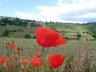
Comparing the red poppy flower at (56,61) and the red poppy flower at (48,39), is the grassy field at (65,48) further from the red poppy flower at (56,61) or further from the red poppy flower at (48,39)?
the red poppy flower at (48,39)

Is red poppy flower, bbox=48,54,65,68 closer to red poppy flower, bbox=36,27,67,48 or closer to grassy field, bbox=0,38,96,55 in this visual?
red poppy flower, bbox=36,27,67,48

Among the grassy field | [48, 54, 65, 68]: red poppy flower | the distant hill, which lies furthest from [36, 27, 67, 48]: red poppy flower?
the grassy field

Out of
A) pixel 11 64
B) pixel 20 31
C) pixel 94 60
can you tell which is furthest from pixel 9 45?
pixel 20 31

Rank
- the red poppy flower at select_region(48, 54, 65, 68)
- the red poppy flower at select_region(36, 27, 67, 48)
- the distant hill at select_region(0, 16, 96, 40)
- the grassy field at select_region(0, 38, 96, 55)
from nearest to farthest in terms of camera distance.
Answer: the red poppy flower at select_region(36, 27, 67, 48), the red poppy flower at select_region(48, 54, 65, 68), the distant hill at select_region(0, 16, 96, 40), the grassy field at select_region(0, 38, 96, 55)

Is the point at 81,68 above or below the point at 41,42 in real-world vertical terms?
below

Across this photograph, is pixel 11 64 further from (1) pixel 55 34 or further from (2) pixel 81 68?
(2) pixel 81 68

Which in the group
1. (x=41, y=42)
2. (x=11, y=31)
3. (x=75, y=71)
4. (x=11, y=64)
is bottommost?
(x=11, y=31)

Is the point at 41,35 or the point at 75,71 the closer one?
the point at 41,35

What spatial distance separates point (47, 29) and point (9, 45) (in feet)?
5.26

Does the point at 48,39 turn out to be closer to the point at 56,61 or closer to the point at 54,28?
the point at 56,61

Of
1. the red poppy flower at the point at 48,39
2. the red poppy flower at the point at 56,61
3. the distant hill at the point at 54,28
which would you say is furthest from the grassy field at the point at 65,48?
the red poppy flower at the point at 48,39

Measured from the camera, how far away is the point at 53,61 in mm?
2732

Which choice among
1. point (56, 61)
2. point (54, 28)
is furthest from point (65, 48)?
point (56, 61)

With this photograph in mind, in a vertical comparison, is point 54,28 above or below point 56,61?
above
